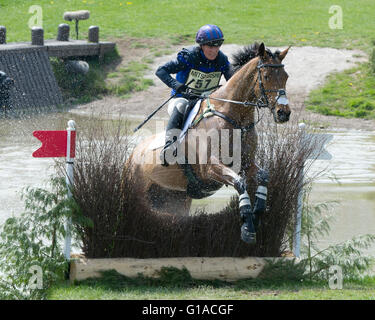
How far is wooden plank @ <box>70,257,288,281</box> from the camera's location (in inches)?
272

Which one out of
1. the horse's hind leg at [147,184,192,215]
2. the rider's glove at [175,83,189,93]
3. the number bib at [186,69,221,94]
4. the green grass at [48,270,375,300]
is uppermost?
the number bib at [186,69,221,94]

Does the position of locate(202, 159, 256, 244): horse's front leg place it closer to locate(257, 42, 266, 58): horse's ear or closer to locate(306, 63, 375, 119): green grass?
locate(257, 42, 266, 58): horse's ear

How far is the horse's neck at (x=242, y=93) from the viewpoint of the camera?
6.93 metres

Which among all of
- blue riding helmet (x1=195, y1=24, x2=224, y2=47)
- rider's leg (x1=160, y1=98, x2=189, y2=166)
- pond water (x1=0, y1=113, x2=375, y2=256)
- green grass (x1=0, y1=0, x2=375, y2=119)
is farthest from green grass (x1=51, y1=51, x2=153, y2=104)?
blue riding helmet (x1=195, y1=24, x2=224, y2=47)

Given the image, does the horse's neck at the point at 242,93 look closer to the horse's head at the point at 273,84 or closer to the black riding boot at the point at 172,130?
the horse's head at the point at 273,84

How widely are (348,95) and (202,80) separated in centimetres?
1438

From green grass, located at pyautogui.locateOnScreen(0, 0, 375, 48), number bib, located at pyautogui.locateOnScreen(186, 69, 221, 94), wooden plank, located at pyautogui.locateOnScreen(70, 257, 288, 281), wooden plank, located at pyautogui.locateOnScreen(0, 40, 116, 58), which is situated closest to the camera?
wooden plank, located at pyautogui.locateOnScreen(70, 257, 288, 281)

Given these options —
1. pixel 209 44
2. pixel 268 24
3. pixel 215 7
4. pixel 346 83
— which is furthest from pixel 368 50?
pixel 209 44

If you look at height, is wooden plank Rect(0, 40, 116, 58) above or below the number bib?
above

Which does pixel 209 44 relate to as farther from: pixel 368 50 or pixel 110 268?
pixel 368 50

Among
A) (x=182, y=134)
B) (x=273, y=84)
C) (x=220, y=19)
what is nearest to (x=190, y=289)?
(x=182, y=134)

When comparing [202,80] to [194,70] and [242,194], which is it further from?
[242,194]

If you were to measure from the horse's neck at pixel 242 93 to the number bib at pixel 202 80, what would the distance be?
418mm
